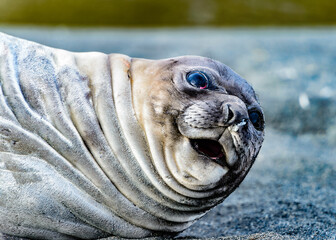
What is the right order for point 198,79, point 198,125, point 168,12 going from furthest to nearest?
1. point 168,12
2. point 198,79
3. point 198,125

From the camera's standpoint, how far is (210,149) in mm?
2066

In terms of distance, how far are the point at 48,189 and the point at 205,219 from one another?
1.12m

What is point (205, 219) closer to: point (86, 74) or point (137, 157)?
point (137, 157)

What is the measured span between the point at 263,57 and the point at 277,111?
1117 millimetres

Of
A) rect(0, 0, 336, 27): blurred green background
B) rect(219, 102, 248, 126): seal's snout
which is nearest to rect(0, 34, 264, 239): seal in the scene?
rect(219, 102, 248, 126): seal's snout

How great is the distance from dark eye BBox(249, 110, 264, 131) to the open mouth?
0.23 metres

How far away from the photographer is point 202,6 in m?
10.1

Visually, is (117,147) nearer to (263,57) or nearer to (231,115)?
(231,115)

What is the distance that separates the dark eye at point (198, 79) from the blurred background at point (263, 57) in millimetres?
737

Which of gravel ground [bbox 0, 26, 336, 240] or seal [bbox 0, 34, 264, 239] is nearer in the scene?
seal [bbox 0, 34, 264, 239]

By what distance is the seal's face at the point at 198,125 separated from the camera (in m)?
2.01

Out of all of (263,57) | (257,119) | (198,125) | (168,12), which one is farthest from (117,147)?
(168,12)

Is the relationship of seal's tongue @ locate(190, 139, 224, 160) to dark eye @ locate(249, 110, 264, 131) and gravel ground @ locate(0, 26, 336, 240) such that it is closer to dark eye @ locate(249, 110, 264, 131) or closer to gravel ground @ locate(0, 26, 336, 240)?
dark eye @ locate(249, 110, 264, 131)

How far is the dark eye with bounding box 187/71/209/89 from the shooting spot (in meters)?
2.14
